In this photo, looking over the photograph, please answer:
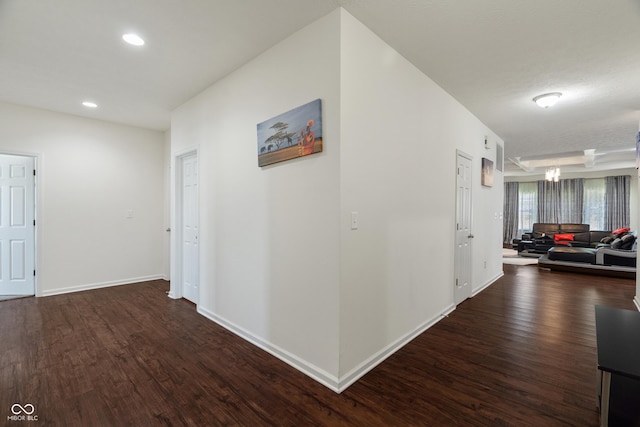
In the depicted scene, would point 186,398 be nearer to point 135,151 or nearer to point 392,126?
point 392,126

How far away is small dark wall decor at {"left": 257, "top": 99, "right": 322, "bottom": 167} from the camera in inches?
84.3

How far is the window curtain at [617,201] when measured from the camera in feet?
28.8

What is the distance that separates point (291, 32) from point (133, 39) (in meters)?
1.35

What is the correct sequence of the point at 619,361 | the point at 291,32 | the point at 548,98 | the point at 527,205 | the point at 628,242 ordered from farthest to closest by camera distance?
the point at 527,205 → the point at 628,242 → the point at 548,98 → the point at 291,32 → the point at 619,361

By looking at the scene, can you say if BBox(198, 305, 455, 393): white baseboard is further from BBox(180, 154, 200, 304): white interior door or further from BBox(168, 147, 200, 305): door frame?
BBox(168, 147, 200, 305): door frame

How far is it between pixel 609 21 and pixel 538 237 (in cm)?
851

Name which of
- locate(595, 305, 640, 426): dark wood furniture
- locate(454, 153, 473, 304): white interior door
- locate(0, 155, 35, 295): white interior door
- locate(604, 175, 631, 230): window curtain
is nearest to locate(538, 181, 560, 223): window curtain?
locate(604, 175, 631, 230): window curtain

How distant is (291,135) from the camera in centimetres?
233

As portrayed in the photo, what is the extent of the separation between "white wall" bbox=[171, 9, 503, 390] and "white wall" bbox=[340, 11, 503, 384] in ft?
0.04

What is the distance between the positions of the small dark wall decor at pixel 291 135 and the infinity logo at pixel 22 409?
2255 millimetres

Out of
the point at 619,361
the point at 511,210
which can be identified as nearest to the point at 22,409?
the point at 619,361

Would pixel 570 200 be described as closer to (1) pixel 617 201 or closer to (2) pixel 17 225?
(1) pixel 617 201

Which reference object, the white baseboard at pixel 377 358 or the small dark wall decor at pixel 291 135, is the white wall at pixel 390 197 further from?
the small dark wall decor at pixel 291 135

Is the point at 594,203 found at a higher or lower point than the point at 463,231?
higher
